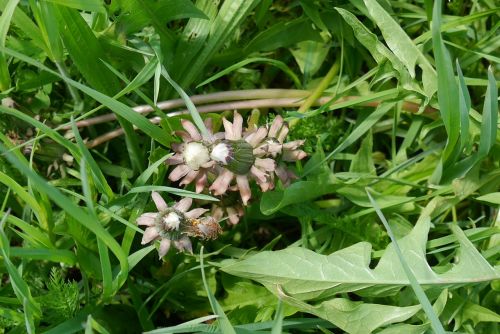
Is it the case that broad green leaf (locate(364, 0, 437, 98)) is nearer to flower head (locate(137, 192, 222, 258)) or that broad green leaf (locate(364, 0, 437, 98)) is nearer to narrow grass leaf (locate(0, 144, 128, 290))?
flower head (locate(137, 192, 222, 258))

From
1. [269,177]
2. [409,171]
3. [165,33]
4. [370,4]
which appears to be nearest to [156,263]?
[269,177]

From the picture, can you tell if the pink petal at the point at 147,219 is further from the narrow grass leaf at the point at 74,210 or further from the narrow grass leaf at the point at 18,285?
the narrow grass leaf at the point at 18,285

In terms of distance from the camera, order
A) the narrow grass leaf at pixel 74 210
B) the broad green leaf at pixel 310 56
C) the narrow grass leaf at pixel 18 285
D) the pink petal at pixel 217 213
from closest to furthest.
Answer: the narrow grass leaf at pixel 74 210, the narrow grass leaf at pixel 18 285, the pink petal at pixel 217 213, the broad green leaf at pixel 310 56

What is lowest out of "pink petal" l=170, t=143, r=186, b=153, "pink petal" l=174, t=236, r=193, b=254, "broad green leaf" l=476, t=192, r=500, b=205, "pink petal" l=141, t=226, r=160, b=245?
"broad green leaf" l=476, t=192, r=500, b=205

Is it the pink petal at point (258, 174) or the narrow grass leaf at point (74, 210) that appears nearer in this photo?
the narrow grass leaf at point (74, 210)

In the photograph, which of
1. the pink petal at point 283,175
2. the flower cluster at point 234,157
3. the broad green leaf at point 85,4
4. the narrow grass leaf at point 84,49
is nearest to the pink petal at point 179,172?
the flower cluster at point 234,157

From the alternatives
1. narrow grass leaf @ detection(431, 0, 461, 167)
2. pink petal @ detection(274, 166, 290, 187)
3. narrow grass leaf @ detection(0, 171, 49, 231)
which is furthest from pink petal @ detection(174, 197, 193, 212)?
narrow grass leaf @ detection(431, 0, 461, 167)

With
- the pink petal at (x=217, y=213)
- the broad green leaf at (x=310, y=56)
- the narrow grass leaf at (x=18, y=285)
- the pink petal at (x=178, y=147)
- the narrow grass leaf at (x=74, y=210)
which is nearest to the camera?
the narrow grass leaf at (x=74, y=210)

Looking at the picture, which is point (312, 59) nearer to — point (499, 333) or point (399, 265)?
point (399, 265)
